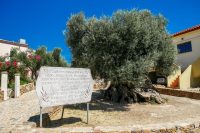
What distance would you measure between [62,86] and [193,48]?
64.2 ft

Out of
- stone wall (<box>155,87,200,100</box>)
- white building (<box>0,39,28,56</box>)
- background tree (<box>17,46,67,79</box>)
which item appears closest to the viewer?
stone wall (<box>155,87,200,100</box>)

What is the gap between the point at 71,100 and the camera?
899cm

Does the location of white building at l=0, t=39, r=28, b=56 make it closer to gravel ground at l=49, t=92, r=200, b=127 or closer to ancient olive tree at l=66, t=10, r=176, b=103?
ancient olive tree at l=66, t=10, r=176, b=103

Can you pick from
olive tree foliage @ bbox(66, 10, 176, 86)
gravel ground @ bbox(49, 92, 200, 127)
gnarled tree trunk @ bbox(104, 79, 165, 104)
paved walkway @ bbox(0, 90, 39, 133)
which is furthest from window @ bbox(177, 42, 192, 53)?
paved walkway @ bbox(0, 90, 39, 133)

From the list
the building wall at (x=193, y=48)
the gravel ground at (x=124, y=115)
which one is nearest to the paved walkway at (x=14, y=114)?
the gravel ground at (x=124, y=115)

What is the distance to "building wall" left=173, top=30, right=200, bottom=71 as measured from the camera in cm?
2412

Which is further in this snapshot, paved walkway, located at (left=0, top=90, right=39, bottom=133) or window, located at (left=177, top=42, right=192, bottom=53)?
window, located at (left=177, top=42, right=192, bottom=53)

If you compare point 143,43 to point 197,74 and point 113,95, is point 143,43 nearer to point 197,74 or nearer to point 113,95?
point 113,95

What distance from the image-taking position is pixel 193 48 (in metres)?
24.6

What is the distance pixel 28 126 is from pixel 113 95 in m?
8.67

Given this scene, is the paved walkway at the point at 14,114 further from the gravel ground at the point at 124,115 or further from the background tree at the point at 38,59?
the background tree at the point at 38,59

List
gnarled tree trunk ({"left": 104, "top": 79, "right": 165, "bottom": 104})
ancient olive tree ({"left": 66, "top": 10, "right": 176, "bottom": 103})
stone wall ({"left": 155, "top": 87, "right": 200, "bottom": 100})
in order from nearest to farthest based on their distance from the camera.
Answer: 1. ancient olive tree ({"left": 66, "top": 10, "right": 176, "bottom": 103})
2. gnarled tree trunk ({"left": 104, "top": 79, "right": 165, "bottom": 104})
3. stone wall ({"left": 155, "top": 87, "right": 200, "bottom": 100})

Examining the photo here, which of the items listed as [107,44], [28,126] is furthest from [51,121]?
[107,44]

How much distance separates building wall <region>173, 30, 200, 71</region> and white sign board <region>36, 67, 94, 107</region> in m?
18.0
